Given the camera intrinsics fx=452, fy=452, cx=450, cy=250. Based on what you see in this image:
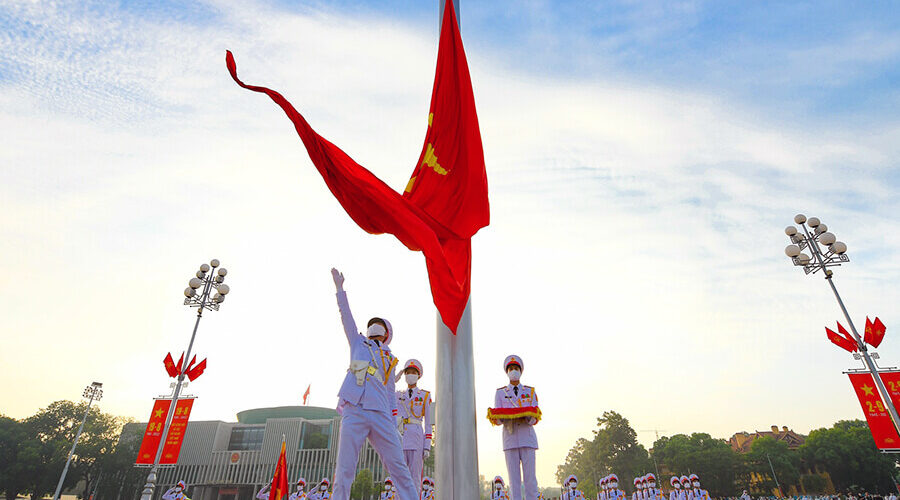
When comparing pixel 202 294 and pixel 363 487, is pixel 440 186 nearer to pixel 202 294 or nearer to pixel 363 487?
pixel 202 294

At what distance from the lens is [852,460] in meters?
44.2

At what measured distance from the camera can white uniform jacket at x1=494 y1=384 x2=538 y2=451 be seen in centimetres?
666

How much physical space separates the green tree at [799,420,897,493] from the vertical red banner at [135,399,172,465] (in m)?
58.0

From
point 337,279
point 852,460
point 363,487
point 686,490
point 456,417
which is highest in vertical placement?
point 852,460

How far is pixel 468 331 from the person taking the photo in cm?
442

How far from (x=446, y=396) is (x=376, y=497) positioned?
155 ft

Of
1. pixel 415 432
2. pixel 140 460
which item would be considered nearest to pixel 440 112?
pixel 415 432

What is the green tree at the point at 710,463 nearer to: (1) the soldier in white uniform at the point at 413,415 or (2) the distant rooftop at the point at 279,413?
(2) the distant rooftop at the point at 279,413

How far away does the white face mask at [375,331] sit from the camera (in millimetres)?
5132

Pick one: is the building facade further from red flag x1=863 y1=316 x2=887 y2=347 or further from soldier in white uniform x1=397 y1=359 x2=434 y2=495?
red flag x1=863 y1=316 x2=887 y2=347

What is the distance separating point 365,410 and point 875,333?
48.7ft

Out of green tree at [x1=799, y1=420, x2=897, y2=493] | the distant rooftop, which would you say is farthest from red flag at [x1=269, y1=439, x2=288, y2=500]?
the distant rooftop

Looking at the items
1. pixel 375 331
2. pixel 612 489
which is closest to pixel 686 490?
pixel 612 489

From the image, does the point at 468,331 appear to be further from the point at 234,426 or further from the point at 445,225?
the point at 234,426
